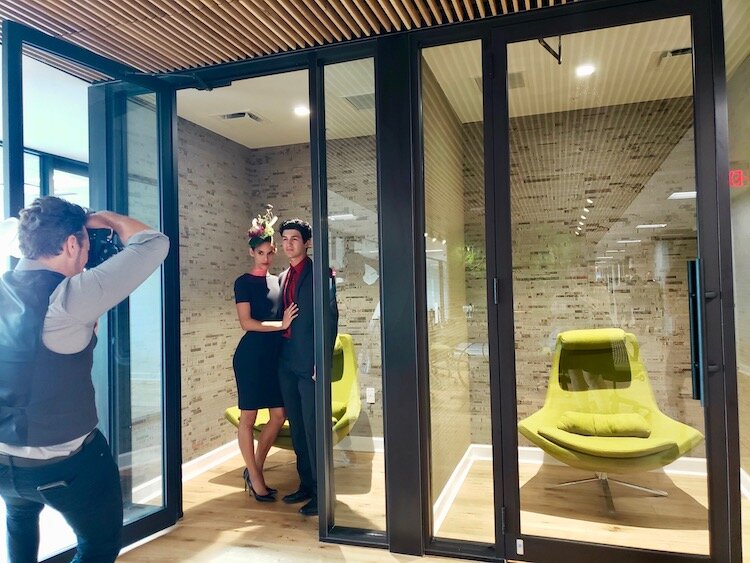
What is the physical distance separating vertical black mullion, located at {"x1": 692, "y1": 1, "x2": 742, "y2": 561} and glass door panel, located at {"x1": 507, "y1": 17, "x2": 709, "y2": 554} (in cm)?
5

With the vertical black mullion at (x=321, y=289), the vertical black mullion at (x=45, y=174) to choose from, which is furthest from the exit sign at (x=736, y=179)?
the vertical black mullion at (x=45, y=174)

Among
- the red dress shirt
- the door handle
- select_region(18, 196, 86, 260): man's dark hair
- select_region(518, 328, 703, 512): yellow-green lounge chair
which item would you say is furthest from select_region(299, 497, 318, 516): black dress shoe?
the door handle

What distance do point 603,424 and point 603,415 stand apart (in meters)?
0.04

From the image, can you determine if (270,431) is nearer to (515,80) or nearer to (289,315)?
(289,315)

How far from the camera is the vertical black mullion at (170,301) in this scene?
10.1 ft

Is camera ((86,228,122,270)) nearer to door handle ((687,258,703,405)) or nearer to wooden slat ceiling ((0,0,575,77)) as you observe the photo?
wooden slat ceiling ((0,0,575,77))

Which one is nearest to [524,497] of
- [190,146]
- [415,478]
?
[415,478]

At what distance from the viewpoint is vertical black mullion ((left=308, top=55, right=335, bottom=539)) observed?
2869mm

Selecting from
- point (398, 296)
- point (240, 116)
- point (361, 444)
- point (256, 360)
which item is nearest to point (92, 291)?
point (398, 296)

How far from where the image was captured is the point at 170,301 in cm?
311

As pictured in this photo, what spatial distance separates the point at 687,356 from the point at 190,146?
3.50 metres

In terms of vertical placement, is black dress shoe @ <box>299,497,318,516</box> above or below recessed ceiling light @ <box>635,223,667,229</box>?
below

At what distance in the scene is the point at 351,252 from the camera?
285 centimetres

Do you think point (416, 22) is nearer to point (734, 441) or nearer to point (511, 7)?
point (511, 7)
